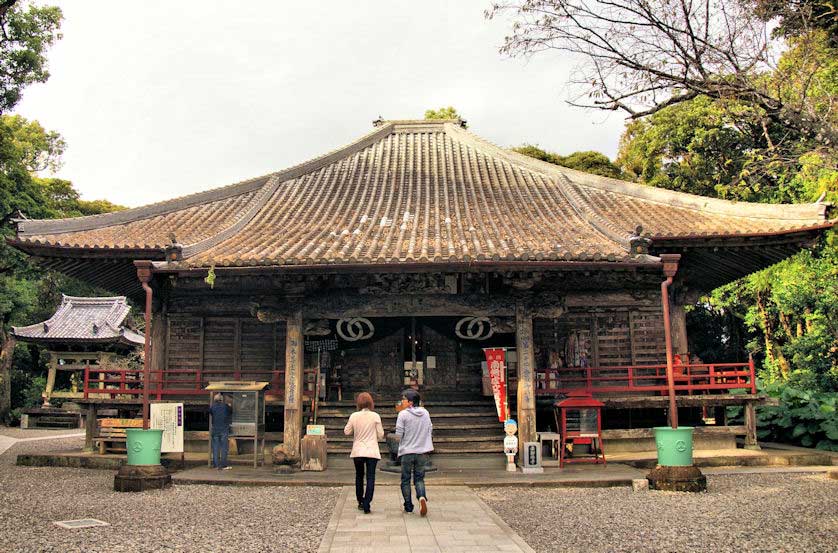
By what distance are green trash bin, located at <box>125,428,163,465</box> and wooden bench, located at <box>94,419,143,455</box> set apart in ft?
11.6

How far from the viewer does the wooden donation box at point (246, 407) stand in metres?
12.8

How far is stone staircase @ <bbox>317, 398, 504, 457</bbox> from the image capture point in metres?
13.7

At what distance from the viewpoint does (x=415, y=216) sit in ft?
50.7

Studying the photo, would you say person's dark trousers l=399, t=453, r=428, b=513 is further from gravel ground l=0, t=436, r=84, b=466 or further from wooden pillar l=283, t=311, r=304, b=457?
gravel ground l=0, t=436, r=84, b=466

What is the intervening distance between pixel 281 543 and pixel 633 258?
314 inches

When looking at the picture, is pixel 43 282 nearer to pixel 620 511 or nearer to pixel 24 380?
pixel 24 380

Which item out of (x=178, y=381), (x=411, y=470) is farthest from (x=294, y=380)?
(x=411, y=470)

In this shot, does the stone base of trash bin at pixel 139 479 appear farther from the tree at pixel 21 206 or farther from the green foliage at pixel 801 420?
the green foliage at pixel 801 420

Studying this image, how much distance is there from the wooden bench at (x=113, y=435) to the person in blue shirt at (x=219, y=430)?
2463mm

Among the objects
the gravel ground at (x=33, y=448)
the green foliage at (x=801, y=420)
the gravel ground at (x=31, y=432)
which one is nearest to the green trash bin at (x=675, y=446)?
the green foliage at (x=801, y=420)

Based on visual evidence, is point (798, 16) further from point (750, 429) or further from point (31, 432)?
point (31, 432)

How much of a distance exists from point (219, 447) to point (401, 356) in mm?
5364

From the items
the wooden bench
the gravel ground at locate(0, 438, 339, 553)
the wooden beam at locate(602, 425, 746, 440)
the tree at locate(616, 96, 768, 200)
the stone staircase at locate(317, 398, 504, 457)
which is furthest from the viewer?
the tree at locate(616, 96, 768, 200)

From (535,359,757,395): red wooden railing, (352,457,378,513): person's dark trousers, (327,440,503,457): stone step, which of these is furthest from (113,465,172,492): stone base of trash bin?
(535,359,757,395): red wooden railing
